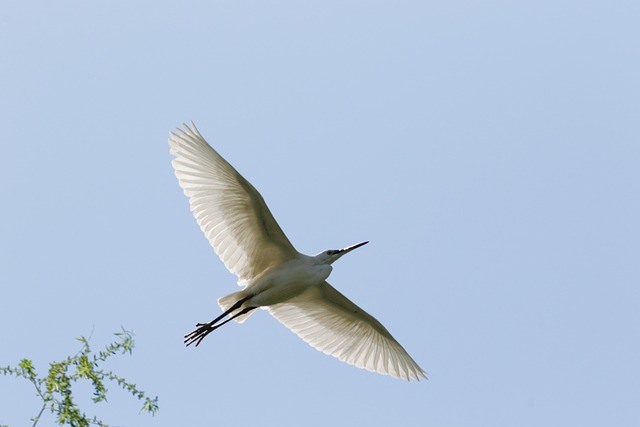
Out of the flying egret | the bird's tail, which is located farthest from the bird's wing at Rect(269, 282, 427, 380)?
the bird's tail

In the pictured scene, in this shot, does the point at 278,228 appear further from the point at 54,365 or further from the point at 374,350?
the point at 54,365

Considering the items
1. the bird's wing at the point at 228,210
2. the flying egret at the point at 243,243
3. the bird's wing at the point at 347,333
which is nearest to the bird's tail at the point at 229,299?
the flying egret at the point at 243,243

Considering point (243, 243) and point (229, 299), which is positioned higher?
point (243, 243)

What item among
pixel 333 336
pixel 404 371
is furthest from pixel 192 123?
pixel 404 371

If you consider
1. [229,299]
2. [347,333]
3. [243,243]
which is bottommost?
[347,333]

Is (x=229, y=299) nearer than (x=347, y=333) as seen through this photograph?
Yes

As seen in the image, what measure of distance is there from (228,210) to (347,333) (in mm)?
2336

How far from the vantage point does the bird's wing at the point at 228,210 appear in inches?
403

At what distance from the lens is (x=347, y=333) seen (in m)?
11.6

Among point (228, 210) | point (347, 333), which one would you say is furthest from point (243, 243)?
point (347, 333)

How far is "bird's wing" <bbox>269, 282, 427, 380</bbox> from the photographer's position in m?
11.4

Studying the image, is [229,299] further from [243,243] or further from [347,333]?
Answer: [347,333]

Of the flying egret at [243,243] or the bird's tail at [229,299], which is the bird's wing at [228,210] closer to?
the flying egret at [243,243]

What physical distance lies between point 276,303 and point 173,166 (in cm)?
198
